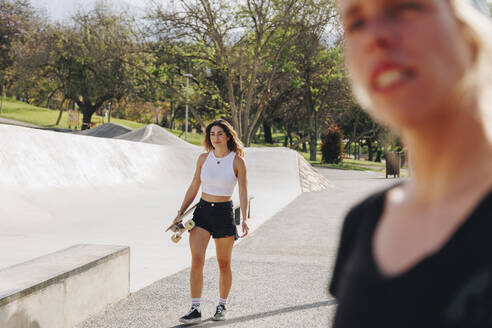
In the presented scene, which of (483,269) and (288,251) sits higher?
(483,269)

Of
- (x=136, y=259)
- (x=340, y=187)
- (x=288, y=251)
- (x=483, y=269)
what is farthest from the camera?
(x=340, y=187)

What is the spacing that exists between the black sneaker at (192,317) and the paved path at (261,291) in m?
0.07

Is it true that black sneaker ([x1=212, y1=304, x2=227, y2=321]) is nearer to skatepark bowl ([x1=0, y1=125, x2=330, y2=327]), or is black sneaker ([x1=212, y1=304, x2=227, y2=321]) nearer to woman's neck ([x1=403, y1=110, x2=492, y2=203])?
skatepark bowl ([x1=0, y1=125, x2=330, y2=327])

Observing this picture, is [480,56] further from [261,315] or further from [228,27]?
[228,27]

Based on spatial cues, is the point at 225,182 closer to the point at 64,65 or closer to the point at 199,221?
the point at 199,221

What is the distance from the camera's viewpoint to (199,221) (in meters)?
5.28

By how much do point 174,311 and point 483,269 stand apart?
5.17 meters

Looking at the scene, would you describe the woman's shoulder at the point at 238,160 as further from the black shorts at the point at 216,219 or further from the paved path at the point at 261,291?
the paved path at the point at 261,291

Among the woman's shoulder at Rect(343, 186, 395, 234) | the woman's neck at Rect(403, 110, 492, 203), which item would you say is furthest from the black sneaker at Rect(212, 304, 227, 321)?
the woman's neck at Rect(403, 110, 492, 203)

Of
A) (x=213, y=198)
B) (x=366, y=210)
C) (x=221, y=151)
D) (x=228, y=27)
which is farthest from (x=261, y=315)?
(x=228, y=27)

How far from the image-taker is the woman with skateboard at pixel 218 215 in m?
5.18

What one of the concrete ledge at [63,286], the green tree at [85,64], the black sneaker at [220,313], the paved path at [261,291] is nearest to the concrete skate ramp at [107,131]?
the green tree at [85,64]

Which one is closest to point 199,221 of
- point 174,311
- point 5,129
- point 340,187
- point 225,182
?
point 225,182

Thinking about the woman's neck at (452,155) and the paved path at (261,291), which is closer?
the woman's neck at (452,155)
